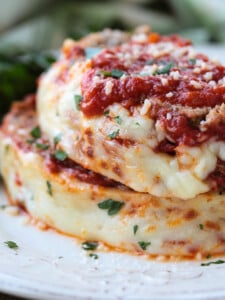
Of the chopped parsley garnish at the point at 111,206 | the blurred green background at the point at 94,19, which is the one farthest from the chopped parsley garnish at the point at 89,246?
the blurred green background at the point at 94,19

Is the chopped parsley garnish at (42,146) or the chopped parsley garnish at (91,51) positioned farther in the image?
the chopped parsley garnish at (91,51)

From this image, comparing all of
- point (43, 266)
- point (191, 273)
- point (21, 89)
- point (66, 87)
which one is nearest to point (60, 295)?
point (43, 266)

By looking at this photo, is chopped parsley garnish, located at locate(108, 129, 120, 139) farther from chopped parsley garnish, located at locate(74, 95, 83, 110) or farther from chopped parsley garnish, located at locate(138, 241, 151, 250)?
chopped parsley garnish, located at locate(138, 241, 151, 250)

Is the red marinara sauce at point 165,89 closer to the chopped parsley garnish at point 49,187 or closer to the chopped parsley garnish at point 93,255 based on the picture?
the chopped parsley garnish at point 49,187

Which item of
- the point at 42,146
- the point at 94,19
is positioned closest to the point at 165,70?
the point at 42,146

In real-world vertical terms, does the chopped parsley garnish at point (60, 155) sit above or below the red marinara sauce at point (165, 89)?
below

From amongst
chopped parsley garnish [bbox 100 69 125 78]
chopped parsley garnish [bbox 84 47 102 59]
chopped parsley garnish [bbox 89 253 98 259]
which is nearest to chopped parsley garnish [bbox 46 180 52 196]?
chopped parsley garnish [bbox 89 253 98 259]

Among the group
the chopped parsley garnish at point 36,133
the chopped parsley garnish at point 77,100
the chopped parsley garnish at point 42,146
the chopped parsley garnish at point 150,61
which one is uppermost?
the chopped parsley garnish at point 150,61
